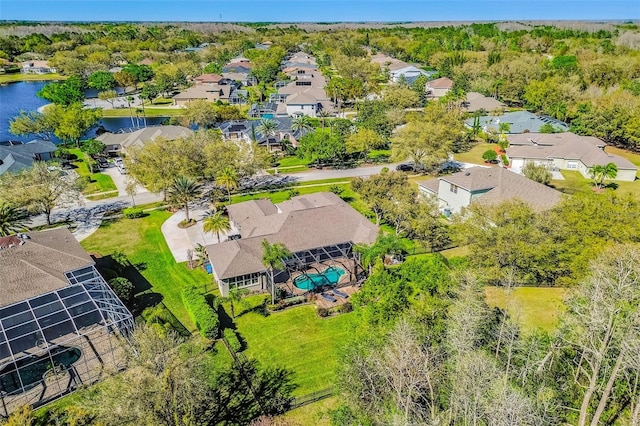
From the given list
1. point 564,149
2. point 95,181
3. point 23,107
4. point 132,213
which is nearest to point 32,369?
point 132,213

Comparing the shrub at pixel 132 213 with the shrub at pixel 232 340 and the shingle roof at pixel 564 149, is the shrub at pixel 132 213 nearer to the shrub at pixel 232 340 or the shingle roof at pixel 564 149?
the shrub at pixel 232 340

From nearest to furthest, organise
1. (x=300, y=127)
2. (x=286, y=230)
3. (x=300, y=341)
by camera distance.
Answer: (x=300, y=341) < (x=286, y=230) < (x=300, y=127)

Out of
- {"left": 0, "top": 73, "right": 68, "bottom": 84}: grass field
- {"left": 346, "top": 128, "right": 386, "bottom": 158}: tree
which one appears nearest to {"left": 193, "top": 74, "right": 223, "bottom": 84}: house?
{"left": 0, "top": 73, "right": 68, "bottom": 84}: grass field

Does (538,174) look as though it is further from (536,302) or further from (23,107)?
(23,107)

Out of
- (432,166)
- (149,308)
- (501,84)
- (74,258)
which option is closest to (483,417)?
(149,308)

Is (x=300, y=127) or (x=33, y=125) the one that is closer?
(x=33, y=125)

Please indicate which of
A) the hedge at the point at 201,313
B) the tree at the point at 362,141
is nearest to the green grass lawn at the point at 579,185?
the tree at the point at 362,141

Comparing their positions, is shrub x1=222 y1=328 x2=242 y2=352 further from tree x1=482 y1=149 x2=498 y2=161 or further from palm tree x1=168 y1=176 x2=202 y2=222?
tree x1=482 y1=149 x2=498 y2=161
